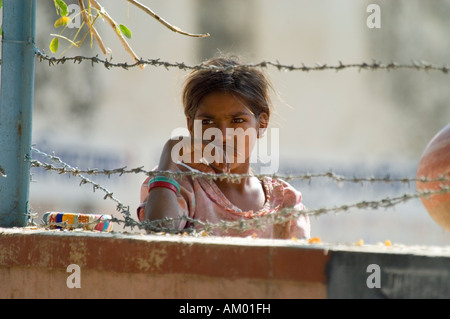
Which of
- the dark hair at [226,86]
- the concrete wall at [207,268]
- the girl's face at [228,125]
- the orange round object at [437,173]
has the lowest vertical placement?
the concrete wall at [207,268]

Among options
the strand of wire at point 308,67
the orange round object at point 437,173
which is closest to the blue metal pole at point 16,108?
the strand of wire at point 308,67

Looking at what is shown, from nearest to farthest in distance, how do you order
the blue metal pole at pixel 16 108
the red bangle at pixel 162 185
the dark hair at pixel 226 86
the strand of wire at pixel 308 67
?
the strand of wire at pixel 308 67
the blue metal pole at pixel 16 108
the red bangle at pixel 162 185
the dark hair at pixel 226 86

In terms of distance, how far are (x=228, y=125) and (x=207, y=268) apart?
1.43 m

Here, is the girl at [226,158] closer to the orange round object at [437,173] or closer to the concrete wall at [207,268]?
the concrete wall at [207,268]

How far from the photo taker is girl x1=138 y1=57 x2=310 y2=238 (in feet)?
9.69

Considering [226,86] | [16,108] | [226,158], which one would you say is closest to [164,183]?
[226,158]

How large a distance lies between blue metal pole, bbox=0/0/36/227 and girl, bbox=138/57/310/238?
52 cm

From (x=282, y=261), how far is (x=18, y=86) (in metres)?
1.24

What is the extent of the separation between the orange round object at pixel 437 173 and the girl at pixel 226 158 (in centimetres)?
89

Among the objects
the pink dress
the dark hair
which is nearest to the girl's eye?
the dark hair

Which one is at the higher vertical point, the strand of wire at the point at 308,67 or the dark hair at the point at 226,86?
the dark hair at the point at 226,86

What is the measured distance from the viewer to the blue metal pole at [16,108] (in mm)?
2424

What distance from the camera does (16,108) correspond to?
2445 mm
